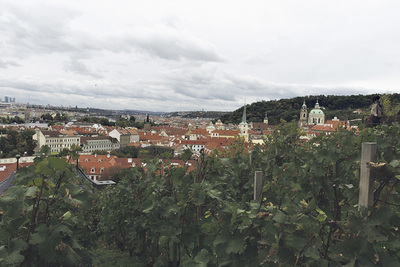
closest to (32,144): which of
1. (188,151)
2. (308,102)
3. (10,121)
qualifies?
(188,151)

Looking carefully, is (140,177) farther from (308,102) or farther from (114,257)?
(308,102)

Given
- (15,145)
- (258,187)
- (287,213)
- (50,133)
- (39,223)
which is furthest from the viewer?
(50,133)

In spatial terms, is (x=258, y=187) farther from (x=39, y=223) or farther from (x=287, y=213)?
(x=39, y=223)

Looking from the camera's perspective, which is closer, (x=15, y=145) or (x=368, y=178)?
(x=368, y=178)

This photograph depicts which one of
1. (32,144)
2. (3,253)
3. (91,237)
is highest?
(3,253)

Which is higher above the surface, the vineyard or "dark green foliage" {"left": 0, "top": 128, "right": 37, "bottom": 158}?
the vineyard


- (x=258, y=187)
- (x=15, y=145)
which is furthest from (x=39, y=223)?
(x=15, y=145)

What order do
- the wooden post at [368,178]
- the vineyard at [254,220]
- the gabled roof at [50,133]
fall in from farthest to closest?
the gabled roof at [50,133] → the wooden post at [368,178] → the vineyard at [254,220]

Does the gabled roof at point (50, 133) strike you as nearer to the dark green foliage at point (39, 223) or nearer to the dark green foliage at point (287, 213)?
the dark green foliage at point (287, 213)

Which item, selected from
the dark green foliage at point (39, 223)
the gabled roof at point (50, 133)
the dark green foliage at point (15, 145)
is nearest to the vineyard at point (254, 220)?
the dark green foliage at point (39, 223)

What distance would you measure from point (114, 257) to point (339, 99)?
186 meters

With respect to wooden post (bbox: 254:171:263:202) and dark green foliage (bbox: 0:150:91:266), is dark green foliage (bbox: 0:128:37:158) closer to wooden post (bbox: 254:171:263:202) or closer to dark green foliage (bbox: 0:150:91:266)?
dark green foliage (bbox: 0:150:91:266)

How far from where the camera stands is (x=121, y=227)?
766cm

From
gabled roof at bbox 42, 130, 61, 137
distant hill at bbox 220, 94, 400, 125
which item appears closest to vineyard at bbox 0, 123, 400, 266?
gabled roof at bbox 42, 130, 61, 137
